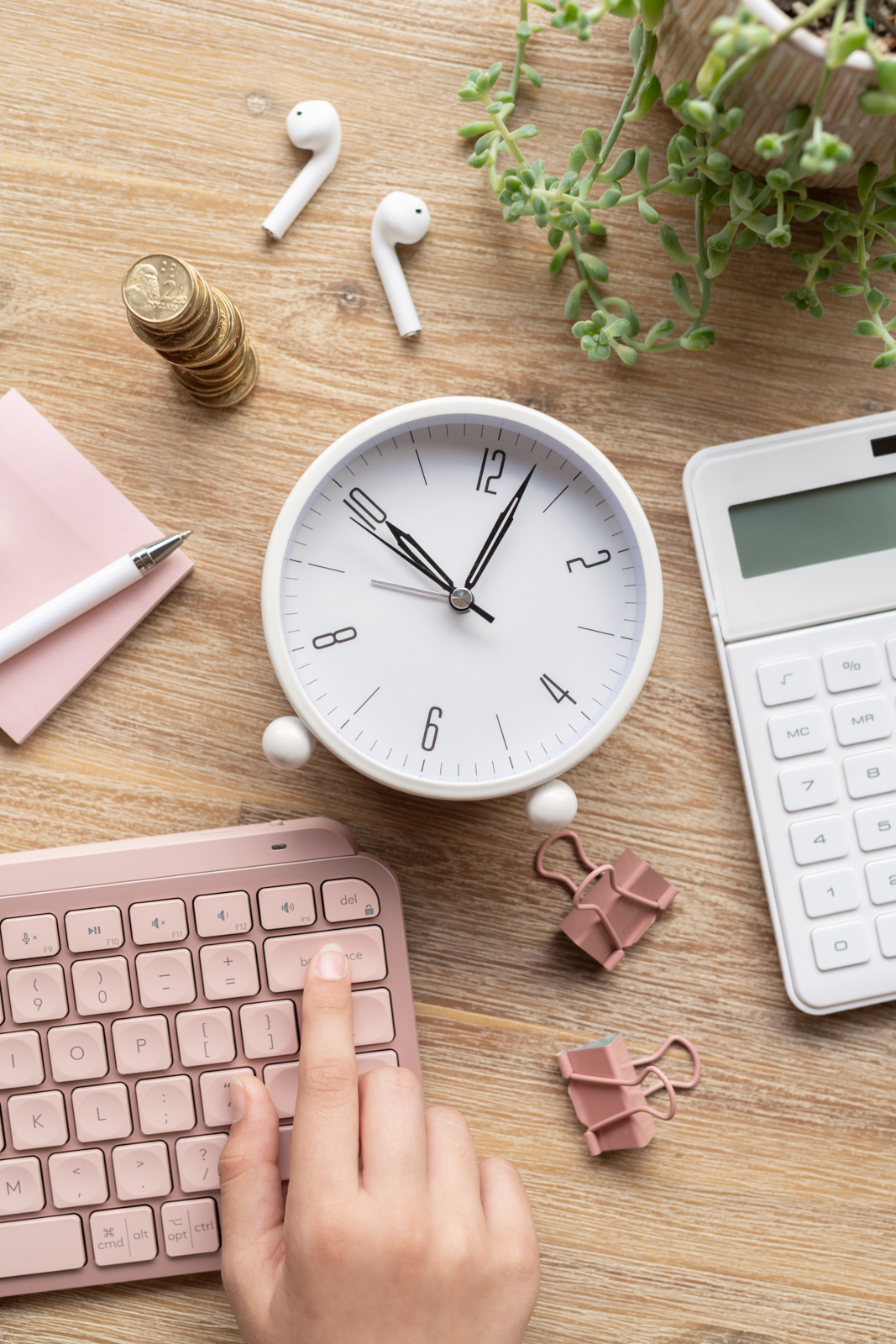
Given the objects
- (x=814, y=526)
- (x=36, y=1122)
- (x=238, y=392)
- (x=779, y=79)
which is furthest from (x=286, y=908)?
(x=779, y=79)

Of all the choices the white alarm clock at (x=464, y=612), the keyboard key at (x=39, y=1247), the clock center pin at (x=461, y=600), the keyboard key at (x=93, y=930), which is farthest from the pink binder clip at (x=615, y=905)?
the keyboard key at (x=39, y=1247)

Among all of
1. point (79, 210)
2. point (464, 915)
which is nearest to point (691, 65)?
point (79, 210)

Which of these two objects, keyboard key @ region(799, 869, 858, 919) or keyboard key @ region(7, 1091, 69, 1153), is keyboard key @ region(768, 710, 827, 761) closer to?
keyboard key @ region(799, 869, 858, 919)

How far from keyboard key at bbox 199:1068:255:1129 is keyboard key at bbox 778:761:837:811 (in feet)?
1.57

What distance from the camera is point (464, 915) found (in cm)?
79

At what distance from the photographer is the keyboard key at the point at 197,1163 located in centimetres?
73

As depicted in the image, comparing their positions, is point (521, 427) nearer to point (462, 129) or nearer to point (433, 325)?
point (433, 325)

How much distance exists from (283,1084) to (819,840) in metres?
0.46

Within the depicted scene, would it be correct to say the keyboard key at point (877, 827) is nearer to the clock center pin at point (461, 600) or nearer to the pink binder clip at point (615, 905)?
the pink binder clip at point (615, 905)

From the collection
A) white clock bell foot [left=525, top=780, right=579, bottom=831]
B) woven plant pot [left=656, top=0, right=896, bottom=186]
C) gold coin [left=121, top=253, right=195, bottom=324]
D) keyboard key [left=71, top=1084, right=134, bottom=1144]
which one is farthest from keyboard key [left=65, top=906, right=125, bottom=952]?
woven plant pot [left=656, top=0, right=896, bottom=186]

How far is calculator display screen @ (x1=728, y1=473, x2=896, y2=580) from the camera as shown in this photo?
2.58ft

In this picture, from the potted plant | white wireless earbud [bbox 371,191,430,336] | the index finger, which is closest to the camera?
the potted plant

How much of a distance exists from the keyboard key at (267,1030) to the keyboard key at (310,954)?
1cm

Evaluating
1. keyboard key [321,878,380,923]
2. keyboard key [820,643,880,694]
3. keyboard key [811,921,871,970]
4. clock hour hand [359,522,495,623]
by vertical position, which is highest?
keyboard key [820,643,880,694]
